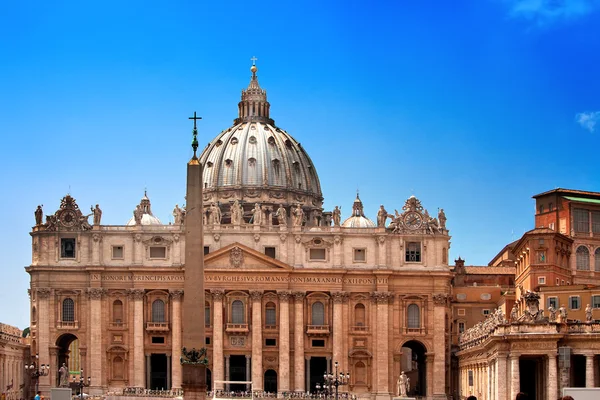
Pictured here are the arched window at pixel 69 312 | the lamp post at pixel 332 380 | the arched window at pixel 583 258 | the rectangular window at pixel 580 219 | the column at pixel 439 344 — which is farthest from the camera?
the arched window at pixel 69 312

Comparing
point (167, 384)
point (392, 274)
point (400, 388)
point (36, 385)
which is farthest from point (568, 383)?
point (36, 385)

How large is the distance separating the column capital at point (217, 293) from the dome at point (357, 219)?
26893mm

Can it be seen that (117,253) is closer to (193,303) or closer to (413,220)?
(413,220)

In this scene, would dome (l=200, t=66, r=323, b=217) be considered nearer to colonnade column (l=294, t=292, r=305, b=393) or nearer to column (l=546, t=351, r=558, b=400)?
colonnade column (l=294, t=292, r=305, b=393)

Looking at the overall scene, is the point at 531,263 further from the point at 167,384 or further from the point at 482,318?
the point at 167,384

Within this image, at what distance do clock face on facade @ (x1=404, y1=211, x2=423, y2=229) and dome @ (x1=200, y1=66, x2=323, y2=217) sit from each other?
114 ft

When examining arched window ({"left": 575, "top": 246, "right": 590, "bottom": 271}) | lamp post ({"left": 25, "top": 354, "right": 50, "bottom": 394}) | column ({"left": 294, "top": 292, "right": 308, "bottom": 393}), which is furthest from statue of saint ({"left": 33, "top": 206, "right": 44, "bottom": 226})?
arched window ({"left": 575, "top": 246, "right": 590, "bottom": 271})

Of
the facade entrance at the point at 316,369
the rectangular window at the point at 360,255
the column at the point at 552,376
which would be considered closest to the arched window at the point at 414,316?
the rectangular window at the point at 360,255

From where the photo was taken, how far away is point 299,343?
124875 mm

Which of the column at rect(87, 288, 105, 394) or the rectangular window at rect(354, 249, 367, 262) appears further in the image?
the rectangular window at rect(354, 249, 367, 262)

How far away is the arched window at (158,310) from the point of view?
→ 126125mm

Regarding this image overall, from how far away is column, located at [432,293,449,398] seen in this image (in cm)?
12325

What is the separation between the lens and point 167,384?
410 feet

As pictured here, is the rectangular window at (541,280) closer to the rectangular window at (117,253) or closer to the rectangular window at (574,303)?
the rectangular window at (574,303)
